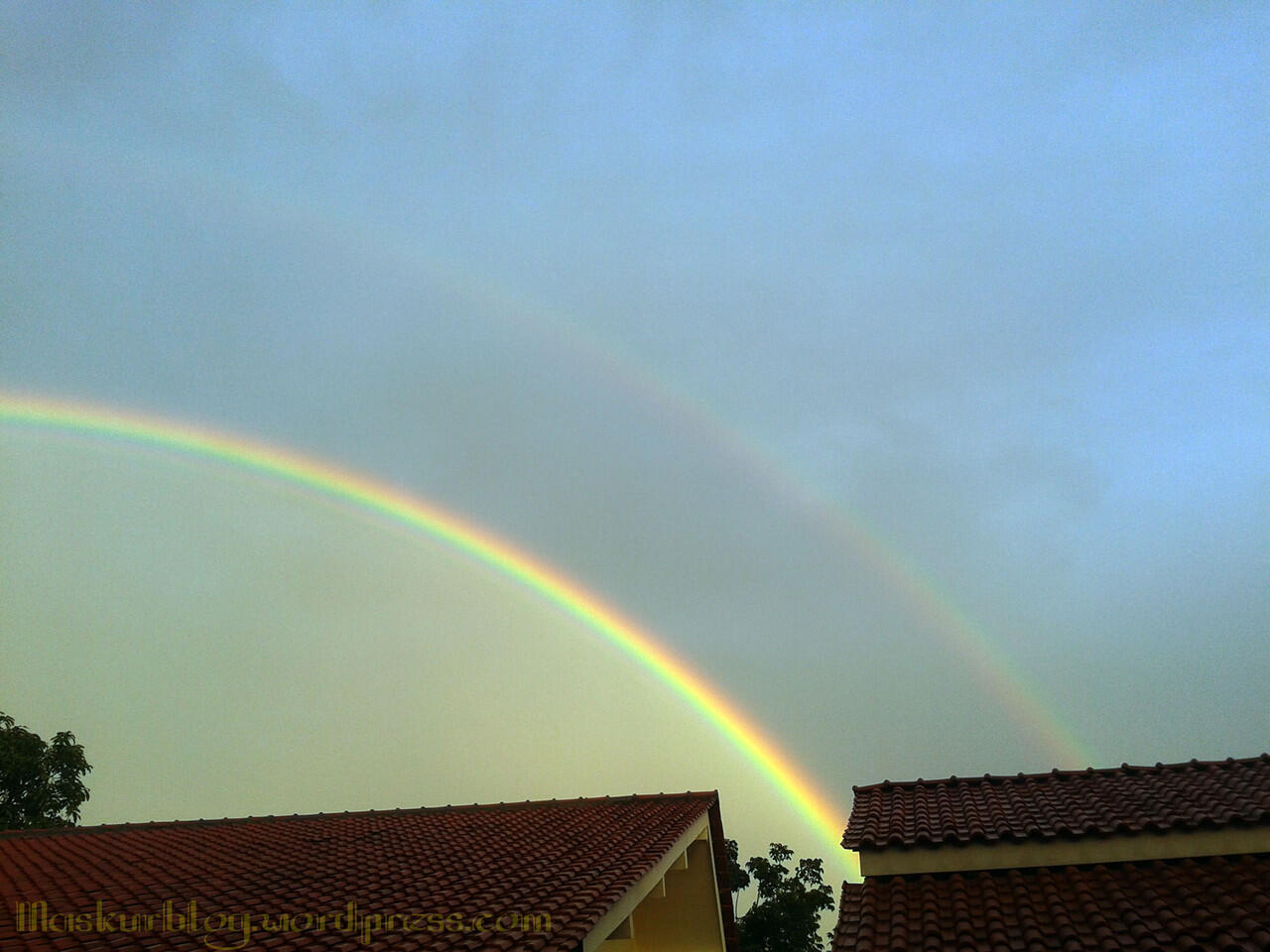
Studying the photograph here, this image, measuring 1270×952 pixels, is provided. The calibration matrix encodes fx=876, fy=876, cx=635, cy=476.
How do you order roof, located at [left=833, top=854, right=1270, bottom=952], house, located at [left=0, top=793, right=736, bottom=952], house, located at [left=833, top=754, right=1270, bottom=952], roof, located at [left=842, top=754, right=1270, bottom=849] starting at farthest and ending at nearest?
roof, located at [left=842, top=754, right=1270, bottom=849]
house, located at [left=833, top=754, right=1270, bottom=952]
roof, located at [left=833, top=854, right=1270, bottom=952]
house, located at [left=0, top=793, right=736, bottom=952]

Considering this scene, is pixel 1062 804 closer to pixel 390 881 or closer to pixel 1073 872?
pixel 1073 872

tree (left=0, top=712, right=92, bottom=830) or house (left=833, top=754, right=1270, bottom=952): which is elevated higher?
→ tree (left=0, top=712, right=92, bottom=830)

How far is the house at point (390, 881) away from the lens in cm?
689

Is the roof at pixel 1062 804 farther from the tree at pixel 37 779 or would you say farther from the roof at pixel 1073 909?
the tree at pixel 37 779

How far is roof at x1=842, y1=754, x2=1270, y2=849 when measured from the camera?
986 cm

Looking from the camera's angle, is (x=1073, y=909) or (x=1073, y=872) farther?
(x=1073, y=872)

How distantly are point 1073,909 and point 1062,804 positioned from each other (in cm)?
297

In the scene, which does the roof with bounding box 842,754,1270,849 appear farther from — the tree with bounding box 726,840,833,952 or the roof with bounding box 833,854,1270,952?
the tree with bounding box 726,840,833,952

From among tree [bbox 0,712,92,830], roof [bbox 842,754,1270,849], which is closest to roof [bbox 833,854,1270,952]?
roof [bbox 842,754,1270,849]

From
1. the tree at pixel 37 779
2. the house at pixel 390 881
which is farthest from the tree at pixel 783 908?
the tree at pixel 37 779

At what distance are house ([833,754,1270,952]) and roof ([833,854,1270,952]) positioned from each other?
2cm

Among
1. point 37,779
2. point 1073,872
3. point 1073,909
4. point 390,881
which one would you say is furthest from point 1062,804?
point 37,779

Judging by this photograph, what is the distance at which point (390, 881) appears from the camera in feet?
29.7

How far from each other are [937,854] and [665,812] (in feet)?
14.5
